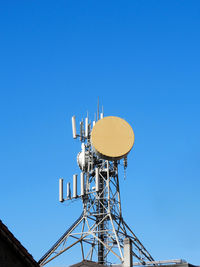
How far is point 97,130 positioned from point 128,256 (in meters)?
16.7

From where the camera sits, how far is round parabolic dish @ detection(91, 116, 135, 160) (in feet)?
156

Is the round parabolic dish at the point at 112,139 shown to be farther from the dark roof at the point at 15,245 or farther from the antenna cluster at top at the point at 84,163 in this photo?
the dark roof at the point at 15,245

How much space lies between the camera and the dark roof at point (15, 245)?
79.0 ft

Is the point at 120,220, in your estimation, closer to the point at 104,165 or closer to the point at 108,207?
the point at 108,207

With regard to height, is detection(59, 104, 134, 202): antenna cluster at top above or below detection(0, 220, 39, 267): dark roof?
above

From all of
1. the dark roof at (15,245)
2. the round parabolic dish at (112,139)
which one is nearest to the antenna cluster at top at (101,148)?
the round parabolic dish at (112,139)

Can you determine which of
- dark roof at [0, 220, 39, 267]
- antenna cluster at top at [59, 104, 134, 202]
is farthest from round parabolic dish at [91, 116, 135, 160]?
dark roof at [0, 220, 39, 267]

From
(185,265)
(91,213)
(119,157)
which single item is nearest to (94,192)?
(91,213)

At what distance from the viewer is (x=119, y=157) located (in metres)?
47.8

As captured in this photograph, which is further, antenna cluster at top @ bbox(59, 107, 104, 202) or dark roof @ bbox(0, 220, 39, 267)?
antenna cluster at top @ bbox(59, 107, 104, 202)

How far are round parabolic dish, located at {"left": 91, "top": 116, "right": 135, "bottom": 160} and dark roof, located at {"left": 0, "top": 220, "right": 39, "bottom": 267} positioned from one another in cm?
2249

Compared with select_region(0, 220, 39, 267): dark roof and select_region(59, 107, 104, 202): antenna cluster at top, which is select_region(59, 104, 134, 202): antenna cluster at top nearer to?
select_region(59, 107, 104, 202): antenna cluster at top

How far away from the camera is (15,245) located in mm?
24766

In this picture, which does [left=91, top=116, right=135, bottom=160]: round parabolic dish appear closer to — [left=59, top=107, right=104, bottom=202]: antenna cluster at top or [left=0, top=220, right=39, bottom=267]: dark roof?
[left=59, top=107, right=104, bottom=202]: antenna cluster at top
